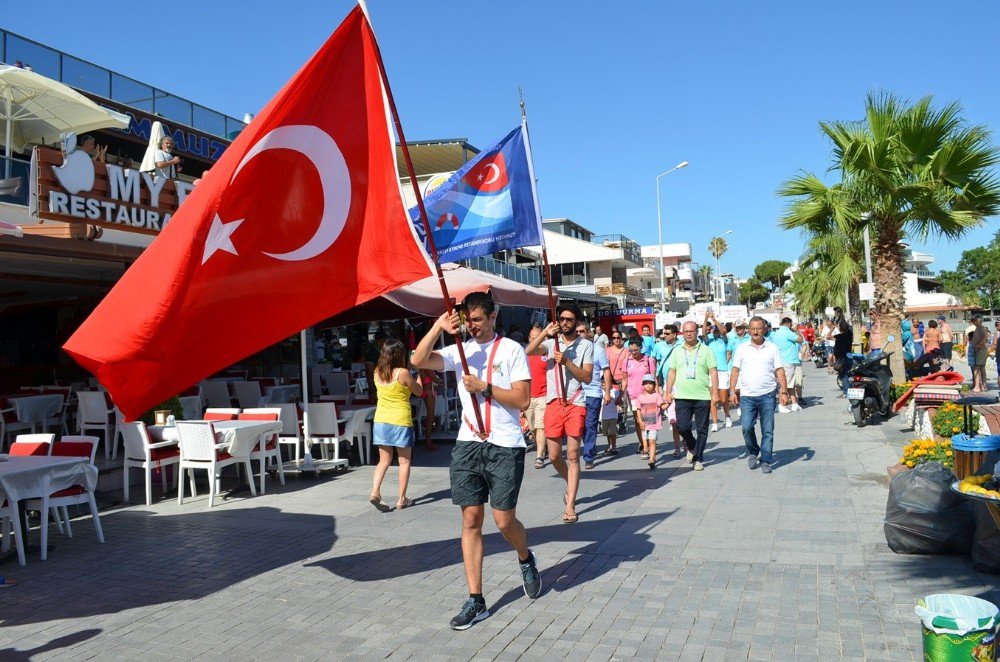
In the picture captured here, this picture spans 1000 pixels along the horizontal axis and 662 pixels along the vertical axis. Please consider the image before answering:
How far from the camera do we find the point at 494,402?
4832 millimetres

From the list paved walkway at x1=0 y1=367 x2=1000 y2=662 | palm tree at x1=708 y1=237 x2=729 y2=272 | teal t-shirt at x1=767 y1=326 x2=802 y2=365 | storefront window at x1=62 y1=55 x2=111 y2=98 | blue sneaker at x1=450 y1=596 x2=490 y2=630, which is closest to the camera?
paved walkway at x1=0 y1=367 x2=1000 y2=662

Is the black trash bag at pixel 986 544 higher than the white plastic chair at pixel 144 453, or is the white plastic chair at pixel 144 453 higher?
the white plastic chair at pixel 144 453

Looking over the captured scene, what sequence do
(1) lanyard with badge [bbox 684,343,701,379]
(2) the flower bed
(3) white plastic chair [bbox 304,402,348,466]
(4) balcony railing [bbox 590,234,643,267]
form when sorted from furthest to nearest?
(4) balcony railing [bbox 590,234,643,267] < (3) white plastic chair [bbox 304,402,348,466] < (1) lanyard with badge [bbox 684,343,701,379] < (2) the flower bed

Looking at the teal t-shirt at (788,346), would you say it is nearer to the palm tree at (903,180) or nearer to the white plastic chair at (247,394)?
the palm tree at (903,180)

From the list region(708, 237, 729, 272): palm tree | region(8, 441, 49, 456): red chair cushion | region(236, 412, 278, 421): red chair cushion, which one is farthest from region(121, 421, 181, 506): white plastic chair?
region(708, 237, 729, 272): palm tree

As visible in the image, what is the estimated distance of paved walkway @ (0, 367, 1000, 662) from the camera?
4.40m

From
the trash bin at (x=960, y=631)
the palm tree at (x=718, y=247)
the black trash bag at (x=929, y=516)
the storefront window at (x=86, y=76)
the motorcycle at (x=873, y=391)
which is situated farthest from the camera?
the palm tree at (x=718, y=247)

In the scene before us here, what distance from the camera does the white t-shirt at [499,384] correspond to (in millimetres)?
4773

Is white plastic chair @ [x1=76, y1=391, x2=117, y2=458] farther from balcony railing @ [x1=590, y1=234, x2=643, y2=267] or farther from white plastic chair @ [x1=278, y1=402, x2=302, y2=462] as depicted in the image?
balcony railing @ [x1=590, y1=234, x2=643, y2=267]

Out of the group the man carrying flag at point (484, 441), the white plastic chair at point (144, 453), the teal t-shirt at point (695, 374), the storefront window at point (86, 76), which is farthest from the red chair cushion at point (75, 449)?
the storefront window at point (86, 76)

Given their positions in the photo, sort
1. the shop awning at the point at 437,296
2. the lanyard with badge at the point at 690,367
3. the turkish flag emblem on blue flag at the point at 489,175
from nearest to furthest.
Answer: the turkish flag emblem on blue flag at the point at 489,175, the lanyard with badge at the point at 690,367, the shop awning at the point at 437,296

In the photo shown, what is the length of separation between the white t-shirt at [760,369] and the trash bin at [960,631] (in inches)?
227

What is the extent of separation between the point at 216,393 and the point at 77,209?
13.7 feet

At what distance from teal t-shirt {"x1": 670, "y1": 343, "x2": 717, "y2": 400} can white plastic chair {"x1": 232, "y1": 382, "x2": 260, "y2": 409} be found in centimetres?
705
